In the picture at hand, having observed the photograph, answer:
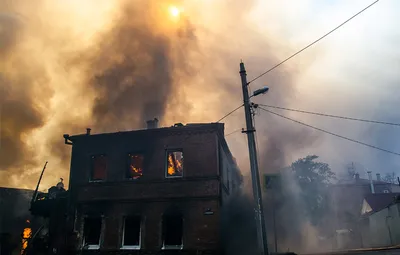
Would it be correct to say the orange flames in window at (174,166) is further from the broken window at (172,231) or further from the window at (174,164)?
the broken window at (172,231)

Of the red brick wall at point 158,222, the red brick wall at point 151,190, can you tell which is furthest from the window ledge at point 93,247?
the red brick wall at point 151,190

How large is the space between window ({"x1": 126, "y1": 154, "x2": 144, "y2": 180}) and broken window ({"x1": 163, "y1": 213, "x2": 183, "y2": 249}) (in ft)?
10.2

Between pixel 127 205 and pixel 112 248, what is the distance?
239 cm

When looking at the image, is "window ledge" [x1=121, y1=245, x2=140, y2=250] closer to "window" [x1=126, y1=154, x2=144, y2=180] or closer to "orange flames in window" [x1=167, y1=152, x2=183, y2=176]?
"window" [x1=126, y1=154, x2=144, y2=180]

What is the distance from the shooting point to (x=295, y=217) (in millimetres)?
38969

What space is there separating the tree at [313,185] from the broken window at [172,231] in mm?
30405

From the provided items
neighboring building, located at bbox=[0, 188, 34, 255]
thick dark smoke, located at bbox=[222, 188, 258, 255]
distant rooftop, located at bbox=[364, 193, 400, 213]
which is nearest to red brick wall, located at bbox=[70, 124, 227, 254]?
thick dark smoke, located at bbox=[222, 188, 258, 255]

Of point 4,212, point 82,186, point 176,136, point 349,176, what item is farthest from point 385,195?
point 4,212

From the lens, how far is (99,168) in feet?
65.2

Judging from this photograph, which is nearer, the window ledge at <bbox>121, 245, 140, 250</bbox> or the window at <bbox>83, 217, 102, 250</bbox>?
the window ledge at <bbox>121, 245, 140, 250</bbox>

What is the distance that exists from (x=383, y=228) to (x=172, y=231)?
2855 cm

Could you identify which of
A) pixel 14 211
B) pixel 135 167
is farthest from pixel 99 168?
pixel 14 211

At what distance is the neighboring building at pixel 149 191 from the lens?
1706cm

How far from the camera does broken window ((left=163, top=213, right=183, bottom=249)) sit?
1698 centimetres
